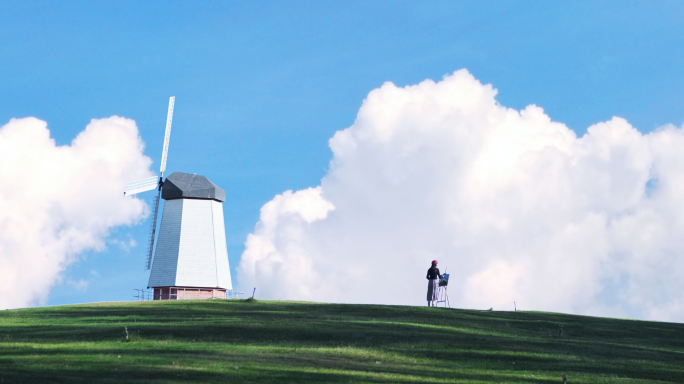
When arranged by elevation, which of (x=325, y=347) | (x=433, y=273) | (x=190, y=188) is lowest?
(x=325, y=347)

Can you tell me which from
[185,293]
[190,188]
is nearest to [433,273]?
[185,293]

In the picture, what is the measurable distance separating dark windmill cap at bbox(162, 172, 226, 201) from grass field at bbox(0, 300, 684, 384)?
1185 inches

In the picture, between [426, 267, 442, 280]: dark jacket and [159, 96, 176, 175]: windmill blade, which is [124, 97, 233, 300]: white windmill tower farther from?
[426, 267, 442, 280]: dark jacket

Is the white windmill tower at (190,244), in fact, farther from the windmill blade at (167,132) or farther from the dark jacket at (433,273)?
the dark jacket at (433,273)

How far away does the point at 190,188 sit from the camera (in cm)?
6562

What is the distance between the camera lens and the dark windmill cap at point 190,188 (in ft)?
214

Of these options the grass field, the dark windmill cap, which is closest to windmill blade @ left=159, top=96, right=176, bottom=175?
the dark windmill cap

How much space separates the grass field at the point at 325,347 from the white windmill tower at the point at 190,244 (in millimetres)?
27656

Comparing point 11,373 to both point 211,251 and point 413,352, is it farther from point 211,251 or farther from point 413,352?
point 211,251

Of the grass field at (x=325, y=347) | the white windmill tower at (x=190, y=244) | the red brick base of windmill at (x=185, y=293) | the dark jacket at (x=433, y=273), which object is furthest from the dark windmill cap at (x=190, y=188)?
the dark jacket at (x=433, y=273)

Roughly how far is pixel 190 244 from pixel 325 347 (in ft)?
140

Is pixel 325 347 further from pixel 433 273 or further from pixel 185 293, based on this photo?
pixel 185 293

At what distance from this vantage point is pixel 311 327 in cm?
2711

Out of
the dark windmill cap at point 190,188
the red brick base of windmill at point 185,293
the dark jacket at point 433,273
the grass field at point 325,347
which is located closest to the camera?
the grass field at point 325,347
